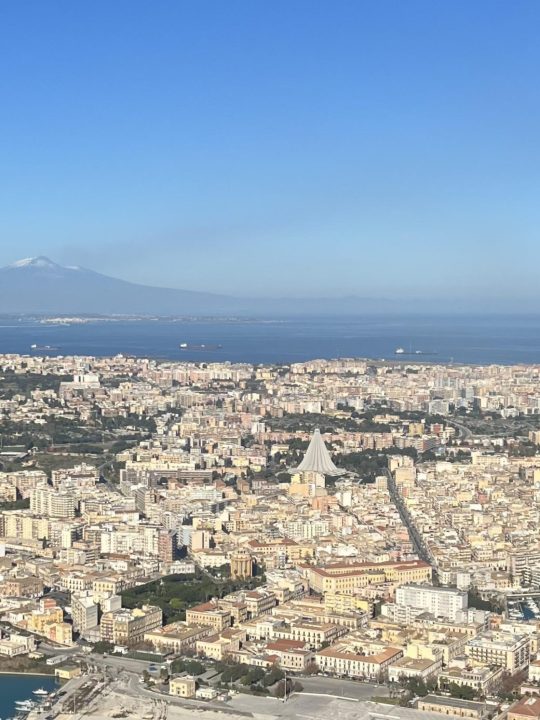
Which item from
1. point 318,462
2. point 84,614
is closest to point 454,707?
point 84,614

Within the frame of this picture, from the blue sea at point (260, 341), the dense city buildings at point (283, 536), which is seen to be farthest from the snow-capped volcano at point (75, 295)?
the dense city buildings at point (283, 536)

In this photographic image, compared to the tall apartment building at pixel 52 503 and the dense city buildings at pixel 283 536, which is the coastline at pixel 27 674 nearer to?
the dense city buildings at pixel 283 536

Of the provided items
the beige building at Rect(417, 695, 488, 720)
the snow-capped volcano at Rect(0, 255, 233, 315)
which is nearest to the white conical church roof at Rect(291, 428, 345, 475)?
the beige building at Rect(417, 695, 488, 720)

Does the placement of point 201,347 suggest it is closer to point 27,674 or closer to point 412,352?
point 412,352

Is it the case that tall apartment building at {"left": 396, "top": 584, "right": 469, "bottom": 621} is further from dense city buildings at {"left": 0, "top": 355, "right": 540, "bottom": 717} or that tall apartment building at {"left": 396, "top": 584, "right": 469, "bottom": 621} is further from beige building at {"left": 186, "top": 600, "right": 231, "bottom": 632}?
beige building at {"left": 186, "top": 600, "right": 231, "bottom": 632}

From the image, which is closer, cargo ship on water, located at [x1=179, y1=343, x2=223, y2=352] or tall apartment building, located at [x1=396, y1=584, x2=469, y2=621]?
tall apartment building, located at [x1=396, y1=584, x2=469, y2=621]

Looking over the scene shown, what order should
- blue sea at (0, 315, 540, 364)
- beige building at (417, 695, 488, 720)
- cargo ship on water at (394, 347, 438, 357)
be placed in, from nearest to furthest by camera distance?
beige building at (417, 695, 488, 720) → blue sea at (0, 315, 540, 364) → cargo ship on water at (394, 347, 438, 357)
